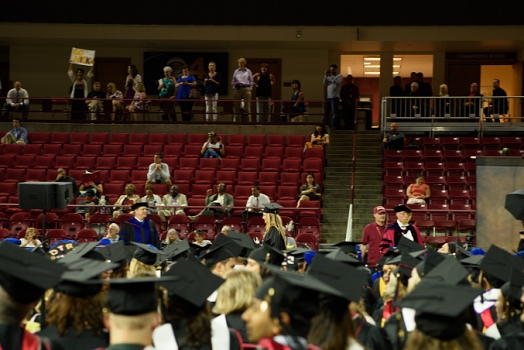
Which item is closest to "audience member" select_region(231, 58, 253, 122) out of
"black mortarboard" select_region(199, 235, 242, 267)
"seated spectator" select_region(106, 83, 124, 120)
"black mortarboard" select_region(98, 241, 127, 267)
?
"seated spectator" select_region(106, 83, 124, 120)

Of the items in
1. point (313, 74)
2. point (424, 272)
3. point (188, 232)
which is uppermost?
point (313, 74)

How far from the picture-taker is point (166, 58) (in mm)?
27969

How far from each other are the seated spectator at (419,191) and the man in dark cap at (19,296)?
14104 millimetres

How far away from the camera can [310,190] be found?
18.5 metres

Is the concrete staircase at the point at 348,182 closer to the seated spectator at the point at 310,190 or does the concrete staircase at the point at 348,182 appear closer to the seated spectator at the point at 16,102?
the seated spectator at the point at 310,190

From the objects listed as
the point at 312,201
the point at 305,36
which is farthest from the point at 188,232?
the point at 305,36

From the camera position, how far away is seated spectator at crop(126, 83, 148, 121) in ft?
76.5

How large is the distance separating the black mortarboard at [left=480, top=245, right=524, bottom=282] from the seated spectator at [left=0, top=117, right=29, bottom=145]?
17346 millimetres

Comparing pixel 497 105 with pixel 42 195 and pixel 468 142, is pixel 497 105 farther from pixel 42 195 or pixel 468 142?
pixel 42 195

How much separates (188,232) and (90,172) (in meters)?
3.51

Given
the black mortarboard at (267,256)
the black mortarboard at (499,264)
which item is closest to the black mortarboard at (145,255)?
the black mortarboard at (267,256)

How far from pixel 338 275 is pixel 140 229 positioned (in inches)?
309

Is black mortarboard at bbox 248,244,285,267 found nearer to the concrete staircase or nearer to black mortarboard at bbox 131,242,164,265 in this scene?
black mortarboard at bbox 131,242,164,265

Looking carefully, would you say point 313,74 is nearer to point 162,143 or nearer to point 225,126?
point 225,126
